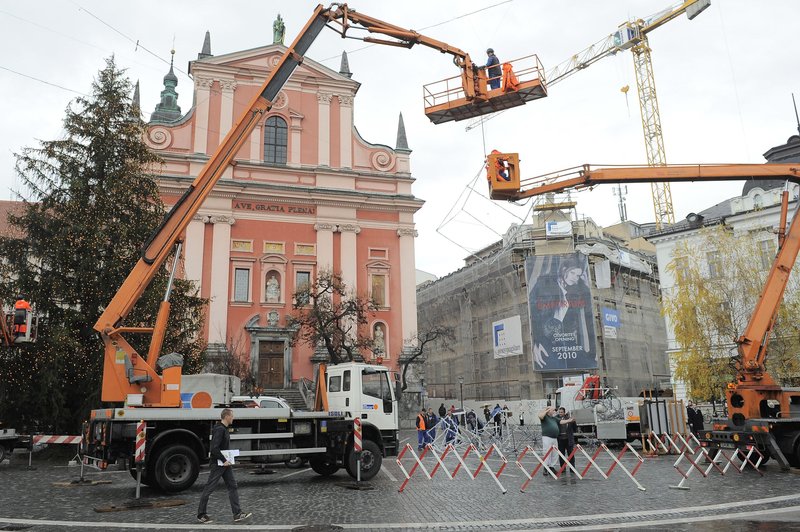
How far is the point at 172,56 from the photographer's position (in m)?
58.3

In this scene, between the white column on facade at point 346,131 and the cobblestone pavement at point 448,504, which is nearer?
the cobblestone pavement at point 448,504

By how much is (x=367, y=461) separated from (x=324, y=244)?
25813 millimetres

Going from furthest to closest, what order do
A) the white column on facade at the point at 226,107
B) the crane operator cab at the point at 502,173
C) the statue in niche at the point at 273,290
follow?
the white column on facade at the point at 226,107, the statue in niche at the point at 273,290, the crane operator cab at the point at 502,173

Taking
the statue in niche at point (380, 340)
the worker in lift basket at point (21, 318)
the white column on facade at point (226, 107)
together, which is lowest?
the worker in lift basket at point (21, 318)

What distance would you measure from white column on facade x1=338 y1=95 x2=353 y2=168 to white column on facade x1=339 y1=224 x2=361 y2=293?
14.6ft

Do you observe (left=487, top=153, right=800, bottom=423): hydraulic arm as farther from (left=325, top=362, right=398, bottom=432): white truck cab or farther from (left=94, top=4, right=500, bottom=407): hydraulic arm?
(left=325, top=362, right=398, bottom=432): white truck cab

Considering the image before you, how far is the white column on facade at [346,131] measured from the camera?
1609 inches

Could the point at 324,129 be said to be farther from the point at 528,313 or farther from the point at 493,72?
the point at 493,72

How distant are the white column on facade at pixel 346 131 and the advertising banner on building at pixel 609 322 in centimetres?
1978

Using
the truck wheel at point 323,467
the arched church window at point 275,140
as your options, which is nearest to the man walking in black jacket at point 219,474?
the truck wheel at point 323,467

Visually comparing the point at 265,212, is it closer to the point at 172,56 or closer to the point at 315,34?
the point at 315,34

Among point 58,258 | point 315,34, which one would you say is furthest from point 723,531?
point 58,258

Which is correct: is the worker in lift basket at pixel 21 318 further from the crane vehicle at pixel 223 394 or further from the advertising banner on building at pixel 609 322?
the advertising banner on building at pixel 609 322

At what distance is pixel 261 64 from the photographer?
133ft
